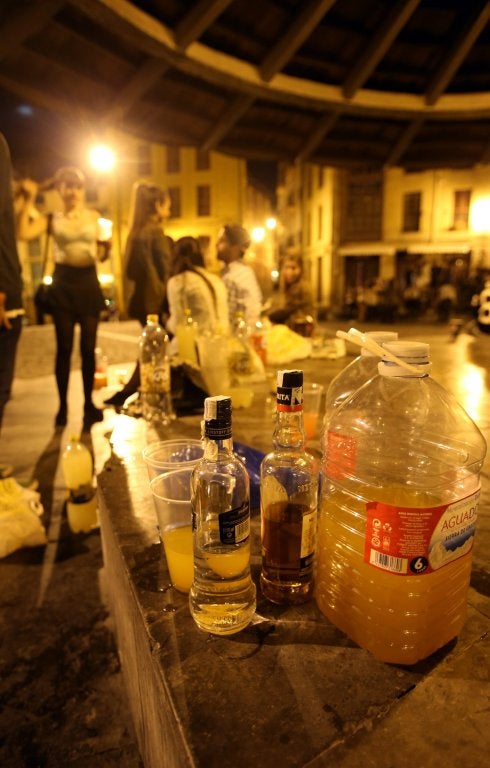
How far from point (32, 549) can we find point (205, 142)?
11.6ft

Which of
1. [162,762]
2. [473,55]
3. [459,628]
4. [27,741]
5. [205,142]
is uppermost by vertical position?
[473,55]

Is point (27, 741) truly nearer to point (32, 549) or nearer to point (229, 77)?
point (32, 549)

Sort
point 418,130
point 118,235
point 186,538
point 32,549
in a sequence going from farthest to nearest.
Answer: point 118,235 < point 418,130 < point 32,549 < point 186,538

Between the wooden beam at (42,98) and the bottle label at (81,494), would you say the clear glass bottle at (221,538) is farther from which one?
the wooden beam at (42,98)

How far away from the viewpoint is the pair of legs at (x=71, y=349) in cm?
479

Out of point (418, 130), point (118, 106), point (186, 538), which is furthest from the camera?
point (418, 130)

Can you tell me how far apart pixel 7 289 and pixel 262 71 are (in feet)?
8.23

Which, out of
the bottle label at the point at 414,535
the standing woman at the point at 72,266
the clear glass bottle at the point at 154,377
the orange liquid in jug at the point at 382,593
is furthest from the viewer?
the standing woman at the point at 72,266

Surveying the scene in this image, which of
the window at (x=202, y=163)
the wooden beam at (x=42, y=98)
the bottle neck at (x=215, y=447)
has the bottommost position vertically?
the bottle neck at (x=215, y=447)

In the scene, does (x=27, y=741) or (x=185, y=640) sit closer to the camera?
(x=185, y=640)

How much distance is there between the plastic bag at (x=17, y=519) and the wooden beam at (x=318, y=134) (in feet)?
12.6

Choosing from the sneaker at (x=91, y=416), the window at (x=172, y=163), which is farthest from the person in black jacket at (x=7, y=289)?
the window at (x=172, y=163)

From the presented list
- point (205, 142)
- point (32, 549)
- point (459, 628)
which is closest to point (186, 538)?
point (459, 628)

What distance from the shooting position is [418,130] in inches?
174
